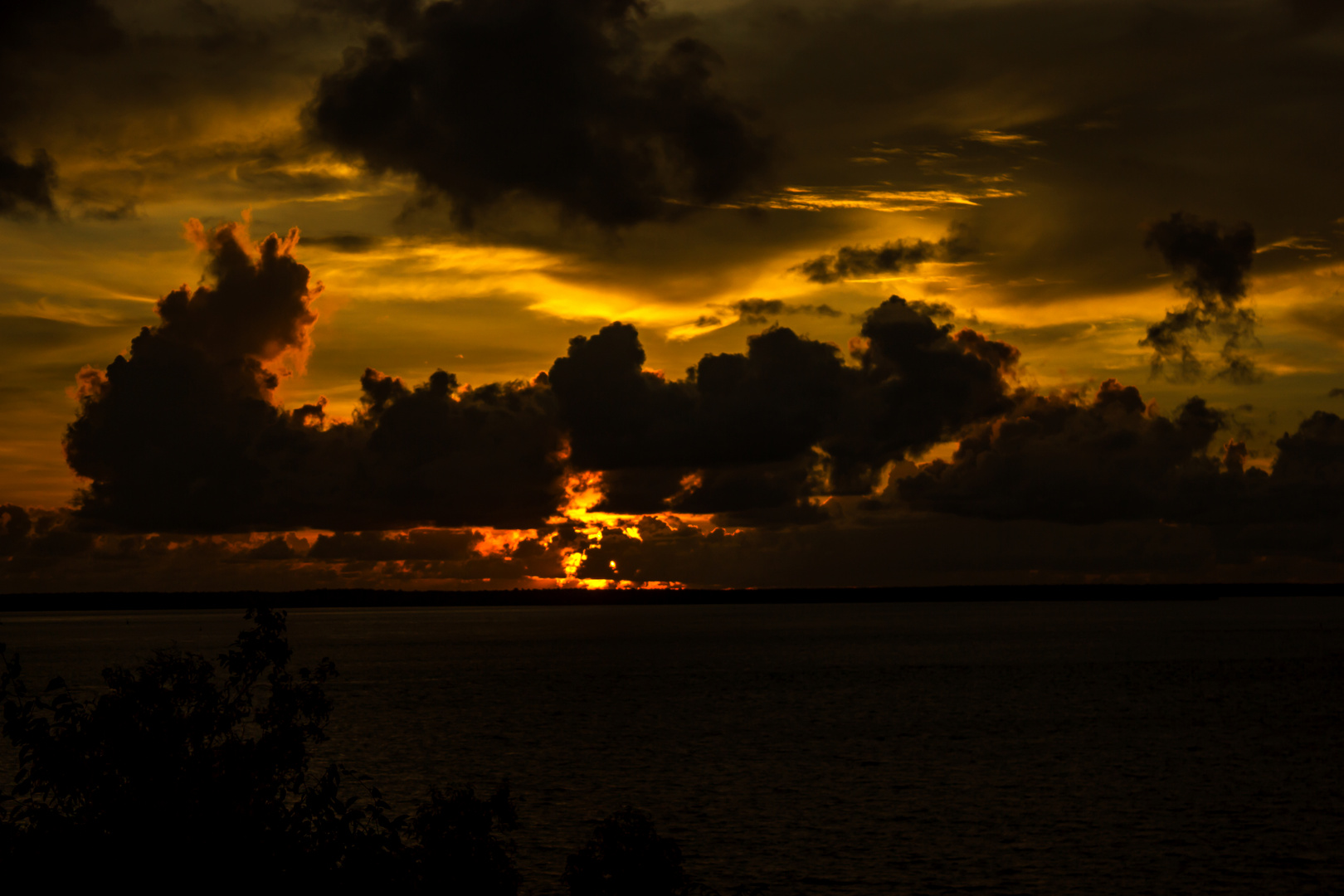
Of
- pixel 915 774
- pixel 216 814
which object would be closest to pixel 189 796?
pixel 216 814

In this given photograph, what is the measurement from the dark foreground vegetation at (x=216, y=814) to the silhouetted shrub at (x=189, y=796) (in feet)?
0.11

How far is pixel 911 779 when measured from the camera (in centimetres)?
7419

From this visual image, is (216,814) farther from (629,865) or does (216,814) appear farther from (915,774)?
(915,774)

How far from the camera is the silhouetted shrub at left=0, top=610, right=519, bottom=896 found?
2473 centimetres

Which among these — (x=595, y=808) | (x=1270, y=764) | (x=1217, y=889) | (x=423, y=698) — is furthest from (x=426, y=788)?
(x=423, y=698)

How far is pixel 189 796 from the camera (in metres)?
25.8

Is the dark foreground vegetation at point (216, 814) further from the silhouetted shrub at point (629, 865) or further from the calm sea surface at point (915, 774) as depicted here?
the calm sea surface at point (915, 774)

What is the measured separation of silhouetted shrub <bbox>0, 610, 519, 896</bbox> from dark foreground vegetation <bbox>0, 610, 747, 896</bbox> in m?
0.03

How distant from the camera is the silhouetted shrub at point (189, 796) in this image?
24.7 m

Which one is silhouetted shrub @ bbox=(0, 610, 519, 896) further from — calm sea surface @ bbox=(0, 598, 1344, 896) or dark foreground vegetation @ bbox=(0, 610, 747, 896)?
calm sea surface @ bbox=(0, 598, 1344, 896)

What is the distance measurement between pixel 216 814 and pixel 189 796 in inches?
30.2

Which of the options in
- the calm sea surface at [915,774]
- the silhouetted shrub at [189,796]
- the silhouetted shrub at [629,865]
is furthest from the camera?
the calm sea surface at [915,774]

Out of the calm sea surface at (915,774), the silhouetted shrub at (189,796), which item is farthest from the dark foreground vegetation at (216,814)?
the calm sea surface at (915,774)

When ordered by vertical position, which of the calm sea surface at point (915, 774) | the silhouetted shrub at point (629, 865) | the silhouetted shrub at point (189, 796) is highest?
the silhouetted shrub at point (189, 796)
